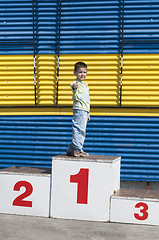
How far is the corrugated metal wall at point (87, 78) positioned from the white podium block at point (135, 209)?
1832mm

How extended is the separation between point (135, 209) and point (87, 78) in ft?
10.3

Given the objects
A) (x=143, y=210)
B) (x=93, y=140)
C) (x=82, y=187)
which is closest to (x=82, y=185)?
(x=82, y=187)

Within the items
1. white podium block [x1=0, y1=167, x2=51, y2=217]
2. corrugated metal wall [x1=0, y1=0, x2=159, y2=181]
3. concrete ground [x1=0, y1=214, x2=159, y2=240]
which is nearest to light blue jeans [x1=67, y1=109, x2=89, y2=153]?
white podium block [x1=0, y1=167, x2=51, y2=217]

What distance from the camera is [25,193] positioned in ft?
20.9

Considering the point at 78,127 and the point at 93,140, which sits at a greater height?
the point at 78,127

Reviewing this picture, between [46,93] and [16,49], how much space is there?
1146 mm

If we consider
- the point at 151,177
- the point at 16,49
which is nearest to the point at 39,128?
the point at 16,49

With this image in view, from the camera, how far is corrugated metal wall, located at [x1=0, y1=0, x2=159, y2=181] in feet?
25.5

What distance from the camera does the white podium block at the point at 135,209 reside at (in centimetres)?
579

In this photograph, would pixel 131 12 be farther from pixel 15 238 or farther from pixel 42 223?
pixel 15 238

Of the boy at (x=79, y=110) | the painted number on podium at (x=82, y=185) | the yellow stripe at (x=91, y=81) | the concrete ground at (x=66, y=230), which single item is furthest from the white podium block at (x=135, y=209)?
the yellow stripe at (x=91, y=81)

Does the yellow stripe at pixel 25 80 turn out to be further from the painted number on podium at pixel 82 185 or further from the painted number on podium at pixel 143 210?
the painted number on podium at pixel 143 210

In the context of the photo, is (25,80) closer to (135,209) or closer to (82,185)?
(82,185)

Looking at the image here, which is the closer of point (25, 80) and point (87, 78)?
point (87, 78)
